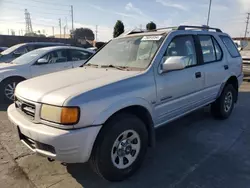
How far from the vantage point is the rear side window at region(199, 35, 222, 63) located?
4043 mm

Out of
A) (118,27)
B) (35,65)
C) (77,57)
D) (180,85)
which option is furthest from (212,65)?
(118,27)

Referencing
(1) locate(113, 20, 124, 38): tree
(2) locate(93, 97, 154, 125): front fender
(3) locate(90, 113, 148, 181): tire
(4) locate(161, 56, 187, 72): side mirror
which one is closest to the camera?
(2) locate(93, 97, 154, 125): front fender

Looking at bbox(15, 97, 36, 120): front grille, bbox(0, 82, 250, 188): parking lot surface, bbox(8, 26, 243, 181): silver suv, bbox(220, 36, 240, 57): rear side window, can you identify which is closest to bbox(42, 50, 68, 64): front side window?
bbox(0, 82, 250, 188): parking lot surface

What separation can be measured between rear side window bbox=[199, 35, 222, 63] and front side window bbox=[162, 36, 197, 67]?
33 cm

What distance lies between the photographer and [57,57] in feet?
22.8

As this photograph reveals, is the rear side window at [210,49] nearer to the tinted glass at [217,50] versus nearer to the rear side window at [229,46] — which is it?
the tinted glass at [217,50]

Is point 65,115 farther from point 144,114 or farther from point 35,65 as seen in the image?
point 35,65

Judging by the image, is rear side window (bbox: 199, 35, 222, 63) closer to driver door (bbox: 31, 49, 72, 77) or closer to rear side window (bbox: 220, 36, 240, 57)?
rear side window (bbox: 220, 36, 240, 57)

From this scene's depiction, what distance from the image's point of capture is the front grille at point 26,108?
2.47 m

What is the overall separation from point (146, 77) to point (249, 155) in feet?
6.24

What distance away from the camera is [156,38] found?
3336 mm

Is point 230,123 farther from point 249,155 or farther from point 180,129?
point 249,155

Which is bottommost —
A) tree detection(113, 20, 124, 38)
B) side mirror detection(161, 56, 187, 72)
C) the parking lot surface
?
the parking lot surface

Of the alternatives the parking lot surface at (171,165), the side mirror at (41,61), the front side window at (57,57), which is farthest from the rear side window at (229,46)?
the side mirror at (41,61)
